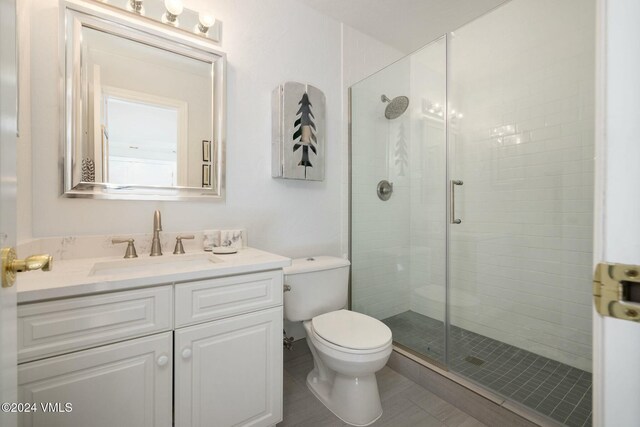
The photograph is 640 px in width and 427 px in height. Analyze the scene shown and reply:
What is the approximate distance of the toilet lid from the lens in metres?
1.33

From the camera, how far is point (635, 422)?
0.35 meters

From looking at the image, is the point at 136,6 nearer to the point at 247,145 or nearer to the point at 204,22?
the point at 204,22

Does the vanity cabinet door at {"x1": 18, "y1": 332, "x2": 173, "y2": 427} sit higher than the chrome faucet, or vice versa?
the chrome faucet

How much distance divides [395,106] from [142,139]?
169 centimetres

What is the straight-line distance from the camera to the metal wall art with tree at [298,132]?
69.2 inches

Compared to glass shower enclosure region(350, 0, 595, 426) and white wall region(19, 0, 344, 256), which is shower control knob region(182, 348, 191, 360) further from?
glass shower enclosure region(350, 0, 595, 426)

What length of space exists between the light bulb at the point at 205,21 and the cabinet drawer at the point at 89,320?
138cm

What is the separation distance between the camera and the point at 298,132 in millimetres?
1815

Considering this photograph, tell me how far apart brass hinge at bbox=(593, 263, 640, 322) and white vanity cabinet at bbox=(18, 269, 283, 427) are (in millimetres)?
1040

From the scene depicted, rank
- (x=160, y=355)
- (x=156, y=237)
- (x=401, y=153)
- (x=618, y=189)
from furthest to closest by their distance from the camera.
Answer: (x=401, y=153) → (x=156, y=237) → (x=160, y=355) → (x=618, y=189)

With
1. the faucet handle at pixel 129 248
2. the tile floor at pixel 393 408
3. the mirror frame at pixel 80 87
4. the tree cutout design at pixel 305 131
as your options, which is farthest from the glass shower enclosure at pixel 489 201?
the faucet handle at pixel 129 248

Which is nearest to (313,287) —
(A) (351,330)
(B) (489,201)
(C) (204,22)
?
(A) (351,330)

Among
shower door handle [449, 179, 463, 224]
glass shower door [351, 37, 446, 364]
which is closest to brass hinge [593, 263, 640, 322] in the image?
shower door handle [449, 179, 463, 224]

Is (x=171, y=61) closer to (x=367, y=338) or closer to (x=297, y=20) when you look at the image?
(x=297, y=20)
